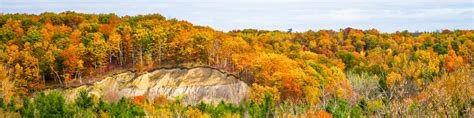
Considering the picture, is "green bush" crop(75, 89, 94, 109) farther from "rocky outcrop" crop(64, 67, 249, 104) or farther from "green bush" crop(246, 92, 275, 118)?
"green bush" crop(246, 92, 275, 118)

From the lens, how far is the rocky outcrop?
7269cm

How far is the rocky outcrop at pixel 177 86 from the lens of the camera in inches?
2862

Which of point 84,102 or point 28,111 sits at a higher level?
point 84,102

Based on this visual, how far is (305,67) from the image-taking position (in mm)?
85375

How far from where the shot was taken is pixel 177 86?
2884 inches

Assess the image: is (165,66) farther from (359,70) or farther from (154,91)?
(359,70)

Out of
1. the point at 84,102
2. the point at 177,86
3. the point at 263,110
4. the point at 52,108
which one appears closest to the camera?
the point at 52,108

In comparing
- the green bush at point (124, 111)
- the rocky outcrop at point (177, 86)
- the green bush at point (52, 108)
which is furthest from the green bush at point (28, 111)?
the rocky outcrop at point (177, 86)

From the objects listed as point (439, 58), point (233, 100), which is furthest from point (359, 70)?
point (233, 100)

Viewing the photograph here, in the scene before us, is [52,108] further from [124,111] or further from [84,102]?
[124,111]

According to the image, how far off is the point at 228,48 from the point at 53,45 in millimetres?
26519

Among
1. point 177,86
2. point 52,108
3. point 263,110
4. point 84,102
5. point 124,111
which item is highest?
point 84,102

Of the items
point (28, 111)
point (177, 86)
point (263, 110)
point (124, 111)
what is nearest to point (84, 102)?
point (124, 111)

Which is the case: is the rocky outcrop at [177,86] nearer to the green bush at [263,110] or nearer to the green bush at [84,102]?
the green bush at [263,110]
